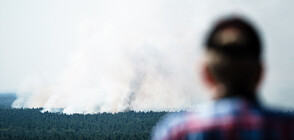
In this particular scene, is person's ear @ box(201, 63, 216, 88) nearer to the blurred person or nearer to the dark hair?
the blurred person

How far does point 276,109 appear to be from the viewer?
166 inches

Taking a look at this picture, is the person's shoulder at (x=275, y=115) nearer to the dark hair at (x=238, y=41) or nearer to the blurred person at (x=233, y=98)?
the blurred person at (x=233, y=98)

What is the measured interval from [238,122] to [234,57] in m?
0.72

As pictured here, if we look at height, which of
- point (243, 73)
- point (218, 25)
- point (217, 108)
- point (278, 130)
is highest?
point (218, 25)

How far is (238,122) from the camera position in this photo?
4.06m

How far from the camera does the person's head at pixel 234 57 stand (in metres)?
4.18

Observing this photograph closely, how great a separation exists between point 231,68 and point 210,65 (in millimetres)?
239

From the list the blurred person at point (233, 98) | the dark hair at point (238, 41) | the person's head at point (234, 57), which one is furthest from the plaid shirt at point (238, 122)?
the dark hair at point (238, 41)

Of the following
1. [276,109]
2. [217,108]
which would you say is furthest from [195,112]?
[276,109]

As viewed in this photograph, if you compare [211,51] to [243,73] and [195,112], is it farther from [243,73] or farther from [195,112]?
[195,112]

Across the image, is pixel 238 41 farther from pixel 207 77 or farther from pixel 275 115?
pixel 275 115

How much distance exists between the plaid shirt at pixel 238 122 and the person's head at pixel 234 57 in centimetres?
17

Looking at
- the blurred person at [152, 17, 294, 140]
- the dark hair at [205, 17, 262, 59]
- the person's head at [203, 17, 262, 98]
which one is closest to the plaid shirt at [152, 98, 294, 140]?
the blurred person at [152, 17, 294, 140]

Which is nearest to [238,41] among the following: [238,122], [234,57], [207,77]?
[234,57]
